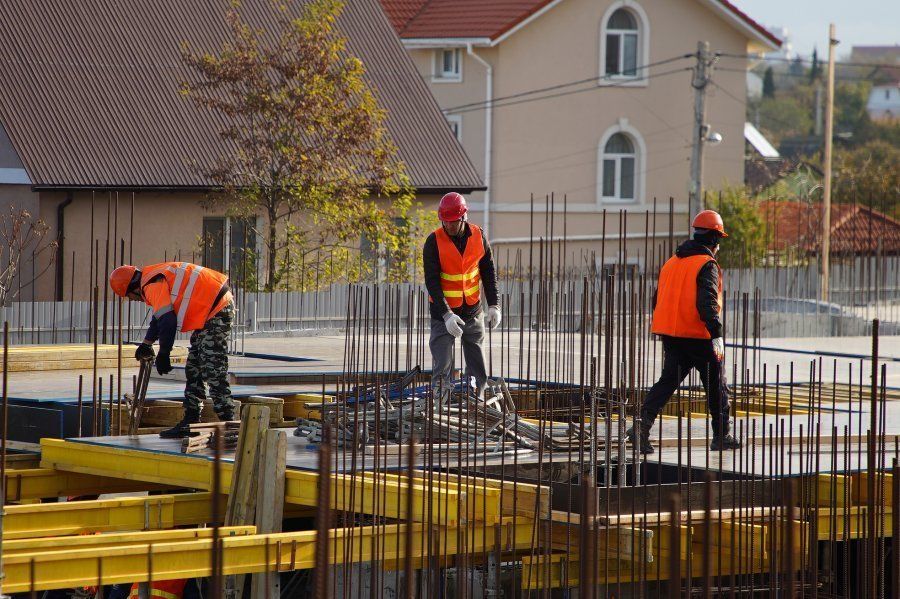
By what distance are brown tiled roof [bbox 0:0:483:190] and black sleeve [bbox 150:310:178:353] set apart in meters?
11.3

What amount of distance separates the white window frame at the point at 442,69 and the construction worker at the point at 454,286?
21938mm

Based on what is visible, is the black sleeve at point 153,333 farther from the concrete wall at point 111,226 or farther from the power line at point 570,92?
the power line at point 570,92

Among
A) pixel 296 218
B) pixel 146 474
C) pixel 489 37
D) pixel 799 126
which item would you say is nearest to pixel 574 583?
pixel 146 474

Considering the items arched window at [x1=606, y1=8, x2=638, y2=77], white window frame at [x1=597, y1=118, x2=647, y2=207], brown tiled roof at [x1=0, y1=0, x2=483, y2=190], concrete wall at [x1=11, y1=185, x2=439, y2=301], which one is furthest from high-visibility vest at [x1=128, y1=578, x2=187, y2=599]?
arched window at [x1=606, y1=8, x2=638, y2=77]

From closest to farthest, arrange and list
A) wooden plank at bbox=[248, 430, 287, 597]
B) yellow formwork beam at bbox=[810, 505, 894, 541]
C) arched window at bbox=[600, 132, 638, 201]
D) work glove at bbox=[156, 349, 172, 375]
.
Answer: yellow formwork beam at bbox=[810, 505, 894, 541], wooden plank at bbox=[248, 430, 287, 597], work glove at bbox=[156, 349, 172, 375], arched window at bbox=[600, 132, 638, 201]

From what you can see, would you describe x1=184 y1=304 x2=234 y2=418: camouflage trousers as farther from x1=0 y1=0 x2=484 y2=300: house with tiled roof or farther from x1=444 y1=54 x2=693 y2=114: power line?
x1=444 y1=54 x2=693 y2=114: power line

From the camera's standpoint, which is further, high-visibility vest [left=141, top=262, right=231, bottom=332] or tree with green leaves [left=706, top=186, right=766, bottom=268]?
tree with green leaves [left=706, top=186, right=766, bottom=268]

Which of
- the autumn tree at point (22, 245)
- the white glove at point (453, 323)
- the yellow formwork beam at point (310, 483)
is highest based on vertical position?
the autumn tree at point (22, 245)

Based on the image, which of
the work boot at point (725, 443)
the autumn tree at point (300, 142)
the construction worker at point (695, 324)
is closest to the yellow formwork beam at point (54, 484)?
the construction worker at point (695, 324)

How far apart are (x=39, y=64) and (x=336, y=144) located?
4.60 meters

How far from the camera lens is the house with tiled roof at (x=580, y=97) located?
30.9 metres

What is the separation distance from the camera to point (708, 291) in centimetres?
877

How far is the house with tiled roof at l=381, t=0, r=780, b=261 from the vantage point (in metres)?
30.9

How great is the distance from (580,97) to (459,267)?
2241 cm
